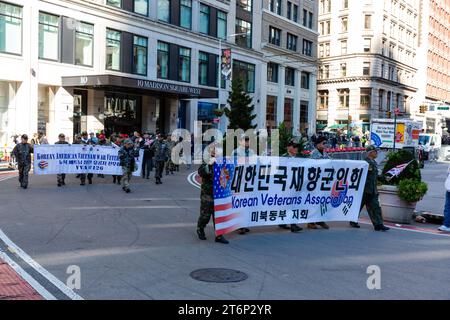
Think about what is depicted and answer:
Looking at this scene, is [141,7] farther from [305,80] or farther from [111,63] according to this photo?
[305,80]

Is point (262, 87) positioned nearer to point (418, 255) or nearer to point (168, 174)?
point (168, 174)

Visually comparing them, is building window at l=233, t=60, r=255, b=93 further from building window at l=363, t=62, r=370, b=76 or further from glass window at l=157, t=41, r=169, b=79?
building window at l=363, t=62, r=370, b=76

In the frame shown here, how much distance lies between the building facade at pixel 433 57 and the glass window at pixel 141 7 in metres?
65.0

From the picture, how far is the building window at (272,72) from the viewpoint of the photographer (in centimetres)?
5502

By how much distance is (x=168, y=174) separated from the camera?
23094 millimetres

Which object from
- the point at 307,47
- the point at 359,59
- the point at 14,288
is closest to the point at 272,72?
the point at 307,47

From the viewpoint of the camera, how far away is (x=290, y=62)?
58031 millimetres

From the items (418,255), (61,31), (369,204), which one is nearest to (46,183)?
(369,204)

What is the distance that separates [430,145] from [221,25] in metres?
21.2

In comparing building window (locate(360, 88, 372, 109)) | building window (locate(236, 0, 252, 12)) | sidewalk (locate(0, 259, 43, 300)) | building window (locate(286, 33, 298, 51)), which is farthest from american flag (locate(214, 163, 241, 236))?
building window (locate(360, 88, 372, 109))

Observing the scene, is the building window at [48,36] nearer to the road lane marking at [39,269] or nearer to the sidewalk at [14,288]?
the road lane marking at [39,269]

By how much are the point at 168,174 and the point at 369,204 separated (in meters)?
13.3

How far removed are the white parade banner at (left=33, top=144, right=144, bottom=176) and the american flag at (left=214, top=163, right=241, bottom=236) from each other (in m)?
9.35

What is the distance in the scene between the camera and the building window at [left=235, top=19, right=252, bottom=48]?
4916 cm
